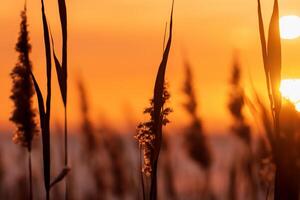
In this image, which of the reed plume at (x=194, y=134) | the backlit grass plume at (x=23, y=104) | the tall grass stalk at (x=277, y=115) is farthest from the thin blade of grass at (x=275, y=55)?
the reed plume at (x=194, y=134)

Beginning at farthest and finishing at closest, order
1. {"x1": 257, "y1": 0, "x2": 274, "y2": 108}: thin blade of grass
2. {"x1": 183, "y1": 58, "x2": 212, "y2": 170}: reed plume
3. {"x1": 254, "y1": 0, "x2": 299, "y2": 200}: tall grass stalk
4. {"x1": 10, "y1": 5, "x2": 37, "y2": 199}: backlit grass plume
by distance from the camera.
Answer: {"x1": 183, "y1": 58, "x2": 212, "y2": 170}: reed plume < {"x1": 10, "y1": 5, "x2": 37, "y2": 199}: backlit grass plume < {"x1": 257, "y1": 0, "x2": 274, "y2": 108}: thin blade of grass < {"x1": 254, "y1": 0, "x2": 299, "y2": 200}: tall grass stalk

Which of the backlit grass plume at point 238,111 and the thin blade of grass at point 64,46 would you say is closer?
the thin blade of grass at point 64,46

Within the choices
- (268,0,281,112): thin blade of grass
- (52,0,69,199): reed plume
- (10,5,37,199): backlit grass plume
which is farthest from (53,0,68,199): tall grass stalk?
(268,0,281,112): thin blade of grass

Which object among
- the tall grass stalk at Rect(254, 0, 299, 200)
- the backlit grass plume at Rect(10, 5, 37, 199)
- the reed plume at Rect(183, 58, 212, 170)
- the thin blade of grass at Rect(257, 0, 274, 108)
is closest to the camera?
the tall grass stalk at Rect(254, 0, 299, 200)

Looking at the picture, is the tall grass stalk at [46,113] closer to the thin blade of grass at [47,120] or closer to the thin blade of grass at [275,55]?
the thin blade of grass at [47,120]

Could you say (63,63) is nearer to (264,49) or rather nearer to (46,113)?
(46,113)

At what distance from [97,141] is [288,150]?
3981 millimetres

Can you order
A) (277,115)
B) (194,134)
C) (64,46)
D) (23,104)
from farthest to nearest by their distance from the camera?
(194,134), (23,104), (64,46), (277,115)

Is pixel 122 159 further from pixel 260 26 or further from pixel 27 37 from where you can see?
pixel 260 26

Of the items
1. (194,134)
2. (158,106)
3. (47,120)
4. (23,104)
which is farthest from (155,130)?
(194,134)

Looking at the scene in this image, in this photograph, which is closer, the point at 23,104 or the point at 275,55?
the point at 275,55

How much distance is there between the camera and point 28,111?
2.91 metres

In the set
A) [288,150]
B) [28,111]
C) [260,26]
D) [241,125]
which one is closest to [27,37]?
[28,111]

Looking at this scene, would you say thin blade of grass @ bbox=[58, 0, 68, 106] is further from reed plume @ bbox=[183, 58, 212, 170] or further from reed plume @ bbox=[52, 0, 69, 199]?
reed plume @ bbox=[183, 58, 212, 170]
